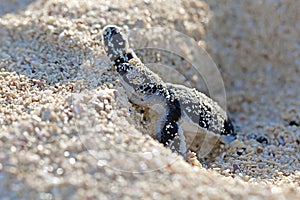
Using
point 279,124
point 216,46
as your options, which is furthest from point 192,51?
point 279,124

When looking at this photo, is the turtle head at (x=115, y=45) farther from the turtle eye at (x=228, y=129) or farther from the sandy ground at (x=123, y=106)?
the turtle eye at (x=228, y=129)

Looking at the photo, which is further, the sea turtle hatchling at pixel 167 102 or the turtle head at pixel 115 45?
the turtle head at pixel 115 45

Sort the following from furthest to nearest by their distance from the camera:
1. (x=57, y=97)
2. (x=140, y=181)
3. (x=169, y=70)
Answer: (x=169, y=70)
(x=57, y=97)
(x=140, y=181)

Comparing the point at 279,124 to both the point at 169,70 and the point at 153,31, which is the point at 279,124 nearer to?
the point at 169,70

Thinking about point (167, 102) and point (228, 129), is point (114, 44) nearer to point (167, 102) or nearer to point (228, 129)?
point (167, 102)

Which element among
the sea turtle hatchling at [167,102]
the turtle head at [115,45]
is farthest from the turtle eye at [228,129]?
the turtle head at [115,45]

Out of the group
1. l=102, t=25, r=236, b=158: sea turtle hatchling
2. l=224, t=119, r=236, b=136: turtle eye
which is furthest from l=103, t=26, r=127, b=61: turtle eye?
l=224, t=119, r=236, b=136: turtle eye
